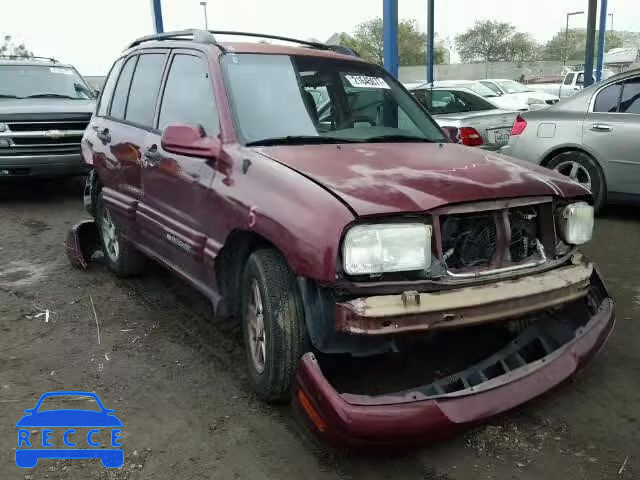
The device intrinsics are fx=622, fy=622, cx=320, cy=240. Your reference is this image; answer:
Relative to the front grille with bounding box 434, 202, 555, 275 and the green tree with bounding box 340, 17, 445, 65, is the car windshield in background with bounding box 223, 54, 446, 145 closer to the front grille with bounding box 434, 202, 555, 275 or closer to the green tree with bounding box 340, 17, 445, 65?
the front grille with bounding box 434, 202, 555, 275

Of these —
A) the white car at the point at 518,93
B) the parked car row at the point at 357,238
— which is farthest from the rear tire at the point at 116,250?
the white car at the point at 518,93

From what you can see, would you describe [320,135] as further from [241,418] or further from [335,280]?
[241,418]

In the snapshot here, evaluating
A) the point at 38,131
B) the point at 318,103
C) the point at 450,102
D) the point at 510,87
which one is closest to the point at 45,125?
the point at 38,131

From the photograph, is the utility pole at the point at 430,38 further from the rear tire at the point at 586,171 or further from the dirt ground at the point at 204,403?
the dirt ground at the point at 204,403

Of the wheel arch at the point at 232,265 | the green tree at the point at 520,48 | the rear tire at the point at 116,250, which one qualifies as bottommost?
the rear tire at the point at 116,250

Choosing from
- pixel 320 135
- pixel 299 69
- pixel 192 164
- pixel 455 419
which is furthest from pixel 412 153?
pixel 455 419

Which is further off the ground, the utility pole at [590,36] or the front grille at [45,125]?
the utility pole at [590,36]

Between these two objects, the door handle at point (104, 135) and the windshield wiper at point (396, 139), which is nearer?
the windshield wiper at point (396, 139)

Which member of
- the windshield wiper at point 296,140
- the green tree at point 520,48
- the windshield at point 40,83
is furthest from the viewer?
the green tree at point 520,48

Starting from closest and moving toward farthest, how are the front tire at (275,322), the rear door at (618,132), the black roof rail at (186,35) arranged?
the front tire at (275,322) < the black roof rail at (186,35) < the rear door at (618,132)

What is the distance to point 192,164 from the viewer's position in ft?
11.7

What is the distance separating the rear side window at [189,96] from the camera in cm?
359

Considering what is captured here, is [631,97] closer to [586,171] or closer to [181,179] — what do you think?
[586,171]

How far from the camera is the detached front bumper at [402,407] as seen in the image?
2.37m
